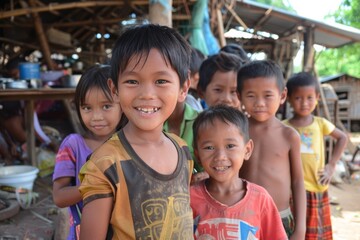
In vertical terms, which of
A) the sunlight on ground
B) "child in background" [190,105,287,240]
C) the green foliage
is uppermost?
the green foliage

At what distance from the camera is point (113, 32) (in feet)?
25.9

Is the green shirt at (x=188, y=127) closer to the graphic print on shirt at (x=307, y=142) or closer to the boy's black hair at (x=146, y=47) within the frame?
the boy's black hair at (x=146, y=47)

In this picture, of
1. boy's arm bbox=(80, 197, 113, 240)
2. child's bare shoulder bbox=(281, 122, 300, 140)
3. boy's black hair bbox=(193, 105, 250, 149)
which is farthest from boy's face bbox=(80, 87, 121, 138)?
child's bare shoulder bbox=(281, 122, 300, 140)

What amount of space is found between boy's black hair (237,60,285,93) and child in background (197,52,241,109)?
0.50ft

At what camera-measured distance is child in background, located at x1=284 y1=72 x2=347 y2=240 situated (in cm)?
249

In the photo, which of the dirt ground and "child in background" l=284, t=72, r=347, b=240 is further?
the dirt ground

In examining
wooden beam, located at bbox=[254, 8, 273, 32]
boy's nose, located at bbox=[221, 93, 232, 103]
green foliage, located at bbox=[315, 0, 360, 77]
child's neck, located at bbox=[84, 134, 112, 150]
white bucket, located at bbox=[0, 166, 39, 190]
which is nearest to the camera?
child's neck, located at bbox=[84, 134, 112, 150]

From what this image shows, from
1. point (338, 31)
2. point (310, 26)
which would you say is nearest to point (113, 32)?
point (310, 26)

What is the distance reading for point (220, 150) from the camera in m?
1.44

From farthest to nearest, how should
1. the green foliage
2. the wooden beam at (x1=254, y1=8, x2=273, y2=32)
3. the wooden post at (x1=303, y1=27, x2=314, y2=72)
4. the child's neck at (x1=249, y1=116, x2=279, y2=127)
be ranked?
1. the green foliage
2. the wooden beam at (x1=254, y1=8, x2=273, y2=32)
3. the wooden post at (x1=303, y1=27, x2=314, y2=72)
4. the child's neck at (x1=249, y1=116, x2=279, y2=127)

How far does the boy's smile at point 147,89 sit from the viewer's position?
1.02 meters

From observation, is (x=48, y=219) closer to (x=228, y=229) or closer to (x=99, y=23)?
(x=228, y=229)

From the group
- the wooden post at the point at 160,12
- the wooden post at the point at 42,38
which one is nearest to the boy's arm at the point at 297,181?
the wooden post at the point at 160,12

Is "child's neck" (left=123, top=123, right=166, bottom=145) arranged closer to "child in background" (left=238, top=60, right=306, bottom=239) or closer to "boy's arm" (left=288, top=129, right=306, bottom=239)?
"child in background" (left=238, top=60, right=306, bottom=239)
